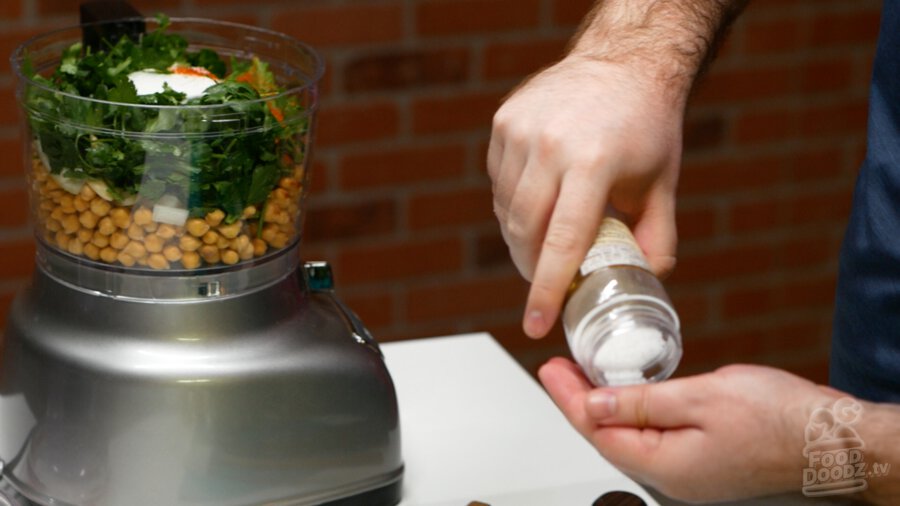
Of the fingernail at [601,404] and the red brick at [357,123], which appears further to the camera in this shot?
the red brick at [357,123]

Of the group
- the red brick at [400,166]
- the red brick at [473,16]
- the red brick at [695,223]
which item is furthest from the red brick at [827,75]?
the red brick at [400,166]

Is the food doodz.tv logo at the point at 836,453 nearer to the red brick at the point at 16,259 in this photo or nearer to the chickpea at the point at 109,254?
the chickpea at the point at 109,254

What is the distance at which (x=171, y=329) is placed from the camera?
0.88 metres

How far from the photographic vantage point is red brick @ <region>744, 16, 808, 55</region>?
1997 millimetres

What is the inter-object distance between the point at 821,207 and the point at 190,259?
1.54m

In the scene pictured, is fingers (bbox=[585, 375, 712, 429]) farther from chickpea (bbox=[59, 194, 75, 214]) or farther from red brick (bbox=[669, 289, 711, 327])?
red brick (bbox=[669, 289, 711, 327])

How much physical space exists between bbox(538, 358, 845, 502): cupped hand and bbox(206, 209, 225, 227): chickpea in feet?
0.95

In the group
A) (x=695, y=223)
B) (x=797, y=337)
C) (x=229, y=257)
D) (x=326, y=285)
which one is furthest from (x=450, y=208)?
(x=229, y=257)

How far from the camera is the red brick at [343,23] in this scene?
1.75m

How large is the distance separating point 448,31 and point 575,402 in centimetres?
119

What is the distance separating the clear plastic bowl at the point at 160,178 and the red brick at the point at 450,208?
99cm

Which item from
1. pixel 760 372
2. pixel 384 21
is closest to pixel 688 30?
pixel 760 372

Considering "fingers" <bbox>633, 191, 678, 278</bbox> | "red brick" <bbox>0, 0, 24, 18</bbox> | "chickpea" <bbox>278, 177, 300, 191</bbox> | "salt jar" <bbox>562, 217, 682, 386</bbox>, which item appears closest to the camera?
"salt jar" <bbox>562, 217, 682, 386</bbox>

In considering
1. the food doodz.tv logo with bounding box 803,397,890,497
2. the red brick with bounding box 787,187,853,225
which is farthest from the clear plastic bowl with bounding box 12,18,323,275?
the red brick with bounding box 787,187,853,225
